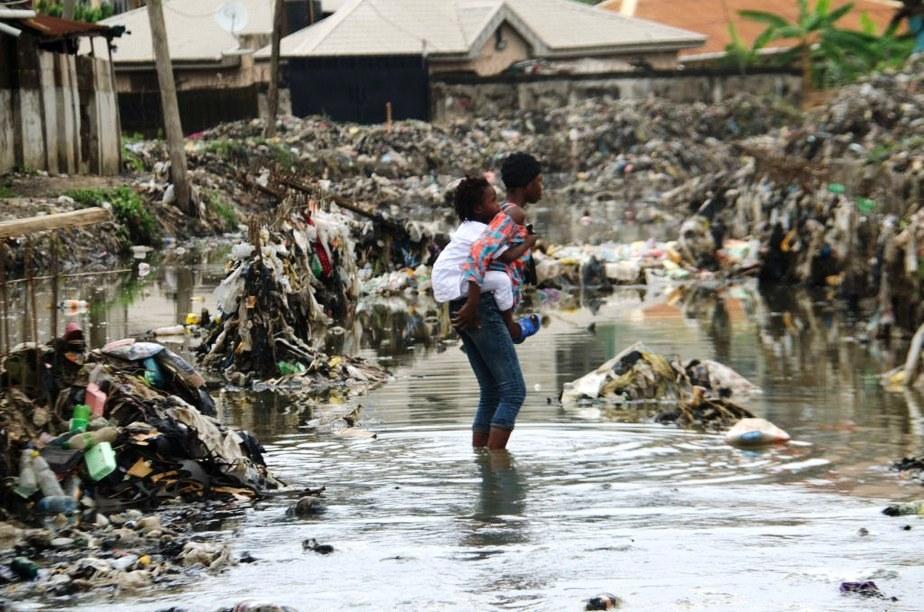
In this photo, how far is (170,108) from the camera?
26.0 meters

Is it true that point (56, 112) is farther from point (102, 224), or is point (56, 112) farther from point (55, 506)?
point (55, 506)

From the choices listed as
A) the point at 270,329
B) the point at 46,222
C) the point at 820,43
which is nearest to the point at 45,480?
the point at 46,222

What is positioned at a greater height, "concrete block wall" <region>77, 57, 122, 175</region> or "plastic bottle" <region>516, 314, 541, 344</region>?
"concrete block wall" <region>77, 57, 122, 175</region>

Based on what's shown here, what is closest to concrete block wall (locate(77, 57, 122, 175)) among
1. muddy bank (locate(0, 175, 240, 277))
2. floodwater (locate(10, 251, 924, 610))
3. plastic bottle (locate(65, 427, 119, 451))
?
muddy bank (locate(0, 175, 240, 277))

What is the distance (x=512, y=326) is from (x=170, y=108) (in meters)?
18.0

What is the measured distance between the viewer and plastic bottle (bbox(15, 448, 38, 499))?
298 inches

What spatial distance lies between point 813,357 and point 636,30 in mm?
38062

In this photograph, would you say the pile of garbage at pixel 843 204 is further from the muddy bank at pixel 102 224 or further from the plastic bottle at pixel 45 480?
the plastic bottle at pixel 45 480

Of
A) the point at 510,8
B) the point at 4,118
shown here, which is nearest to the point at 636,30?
the point at 510,8

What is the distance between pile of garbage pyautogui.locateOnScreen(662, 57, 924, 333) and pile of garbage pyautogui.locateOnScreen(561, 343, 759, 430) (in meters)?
2.70

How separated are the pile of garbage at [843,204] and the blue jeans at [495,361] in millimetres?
5715

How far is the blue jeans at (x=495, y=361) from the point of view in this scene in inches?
344

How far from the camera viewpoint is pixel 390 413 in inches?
430

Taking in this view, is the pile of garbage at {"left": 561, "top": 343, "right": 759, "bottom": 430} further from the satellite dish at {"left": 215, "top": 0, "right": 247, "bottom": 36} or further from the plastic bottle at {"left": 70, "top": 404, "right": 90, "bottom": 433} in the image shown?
the satellite dish at {"left": 215, "top": 0, "right": 247, "bottom": 36}
